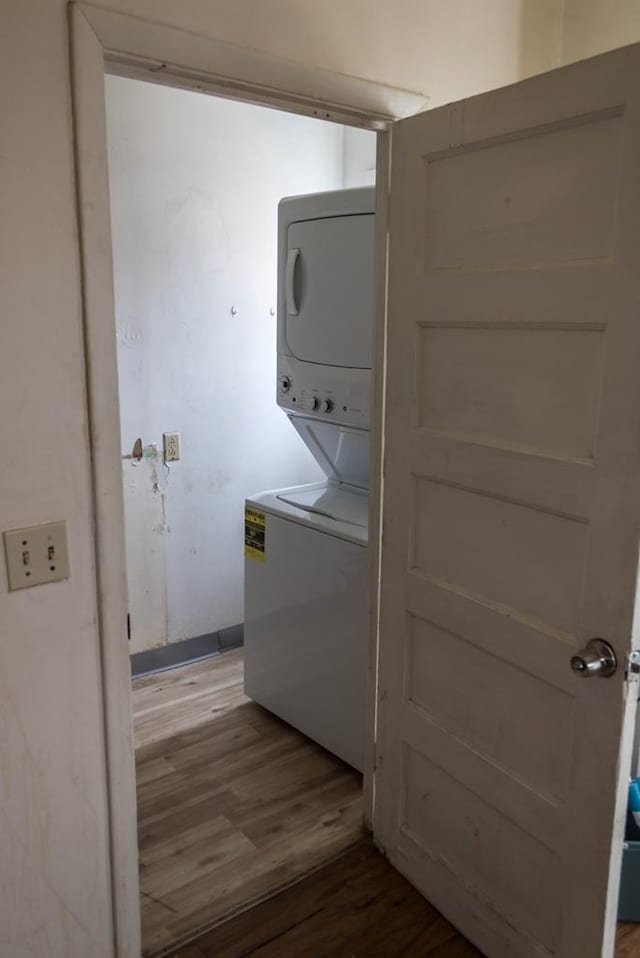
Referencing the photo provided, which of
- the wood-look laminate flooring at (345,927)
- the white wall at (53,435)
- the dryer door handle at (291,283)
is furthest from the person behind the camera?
the dryer door handle at (291,283)

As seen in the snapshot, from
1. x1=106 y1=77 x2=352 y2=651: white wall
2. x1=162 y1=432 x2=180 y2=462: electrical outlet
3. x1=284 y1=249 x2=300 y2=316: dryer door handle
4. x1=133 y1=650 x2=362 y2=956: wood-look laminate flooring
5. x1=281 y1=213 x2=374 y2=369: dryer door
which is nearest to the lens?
x1=133 y1=650 x2=362 y2=956: wood-look laminate flooring

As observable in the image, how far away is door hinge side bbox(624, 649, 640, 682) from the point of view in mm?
1292

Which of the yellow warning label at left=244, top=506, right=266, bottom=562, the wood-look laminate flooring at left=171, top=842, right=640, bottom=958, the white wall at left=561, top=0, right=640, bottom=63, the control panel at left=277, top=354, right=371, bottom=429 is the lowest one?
the wood-look laminate flooring at left=171, top=842, right=640, bottom=958

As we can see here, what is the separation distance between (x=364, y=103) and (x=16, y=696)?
1388 mm

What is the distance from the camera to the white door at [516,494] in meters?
Answer: 1.29

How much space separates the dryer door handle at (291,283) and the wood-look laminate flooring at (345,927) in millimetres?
1694

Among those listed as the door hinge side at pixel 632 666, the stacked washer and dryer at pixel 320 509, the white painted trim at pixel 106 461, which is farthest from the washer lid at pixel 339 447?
the door hinge side at pixel 632 666

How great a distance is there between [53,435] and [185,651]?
2.02 metres

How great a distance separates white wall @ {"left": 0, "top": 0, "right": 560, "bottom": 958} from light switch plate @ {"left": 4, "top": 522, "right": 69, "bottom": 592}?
0.02 metres

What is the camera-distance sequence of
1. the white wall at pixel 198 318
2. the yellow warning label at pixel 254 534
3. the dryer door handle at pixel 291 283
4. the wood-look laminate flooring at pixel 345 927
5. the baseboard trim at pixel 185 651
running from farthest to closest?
the baseboard trim at pixel 185 651 → the white wall at pixel 198 318 → the yellow warning label at pixel 254 534 → the dryer door handle at pixel 291 283 → the wood-look laminate flooring at pixel 345 927

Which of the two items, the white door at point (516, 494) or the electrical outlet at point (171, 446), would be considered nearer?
the white door at point (516, 494)

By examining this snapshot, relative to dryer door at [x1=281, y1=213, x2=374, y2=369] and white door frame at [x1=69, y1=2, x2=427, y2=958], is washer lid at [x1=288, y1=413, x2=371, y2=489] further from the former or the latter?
white door frame at [x1=69, y1=2, x2=427, y2=958]

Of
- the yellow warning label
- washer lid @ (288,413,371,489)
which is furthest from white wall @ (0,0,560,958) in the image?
the yellow warning label

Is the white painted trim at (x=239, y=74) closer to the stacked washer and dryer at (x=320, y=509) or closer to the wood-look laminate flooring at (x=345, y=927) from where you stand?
the stacked washer and dryer at (x=320, y=509)
